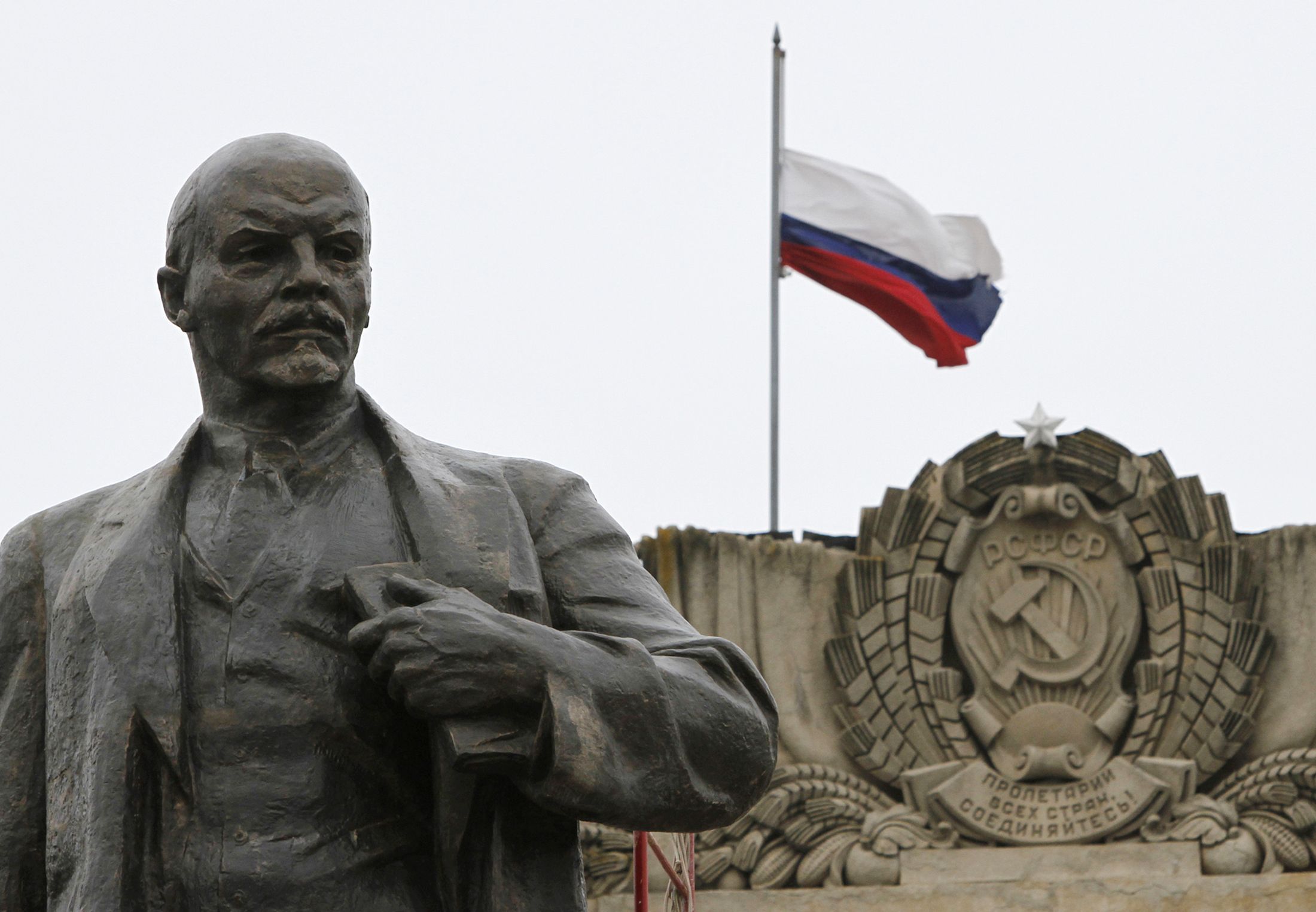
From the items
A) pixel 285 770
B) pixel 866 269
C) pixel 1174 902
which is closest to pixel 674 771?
pixel 285 770

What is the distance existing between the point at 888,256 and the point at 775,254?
69cm

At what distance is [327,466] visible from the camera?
12.0ft

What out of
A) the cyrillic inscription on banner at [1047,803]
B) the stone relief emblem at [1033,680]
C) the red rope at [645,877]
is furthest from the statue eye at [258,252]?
the cyrillic inscription on banner at [1047,803]

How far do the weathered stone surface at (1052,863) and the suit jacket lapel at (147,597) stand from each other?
1020 cm

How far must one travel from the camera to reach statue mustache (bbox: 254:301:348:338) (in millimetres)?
3508

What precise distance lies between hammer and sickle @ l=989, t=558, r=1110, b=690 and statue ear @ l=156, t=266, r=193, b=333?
10242mm

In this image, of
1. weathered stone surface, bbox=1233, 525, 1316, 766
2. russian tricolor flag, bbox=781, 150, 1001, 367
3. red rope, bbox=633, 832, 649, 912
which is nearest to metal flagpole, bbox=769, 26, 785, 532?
russian tricolor flag, bbox=781, 150, 1001, 367

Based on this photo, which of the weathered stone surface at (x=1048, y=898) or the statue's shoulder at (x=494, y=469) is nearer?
the statue's shoulder at (x=494, y=469)

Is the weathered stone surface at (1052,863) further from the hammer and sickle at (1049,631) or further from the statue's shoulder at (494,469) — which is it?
the statue's shoulder at (494,469)

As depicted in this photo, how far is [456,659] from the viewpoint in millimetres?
3248

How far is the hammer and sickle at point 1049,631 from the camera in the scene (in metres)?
13.5

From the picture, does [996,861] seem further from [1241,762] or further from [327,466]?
[327,466]

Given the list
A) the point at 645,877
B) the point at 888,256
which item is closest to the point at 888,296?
the point at 888,256

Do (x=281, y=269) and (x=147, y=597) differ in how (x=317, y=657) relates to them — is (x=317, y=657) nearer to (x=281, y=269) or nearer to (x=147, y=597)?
(x=147, y=597)
